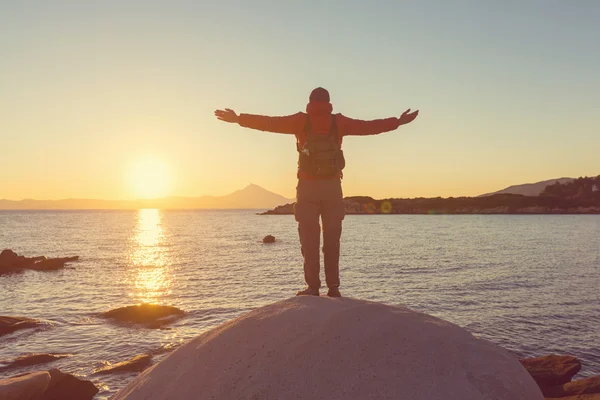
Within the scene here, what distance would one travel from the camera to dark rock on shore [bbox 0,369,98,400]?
26.4 feet

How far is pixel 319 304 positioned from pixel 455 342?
5.66 ft

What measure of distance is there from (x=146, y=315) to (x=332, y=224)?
1598cm

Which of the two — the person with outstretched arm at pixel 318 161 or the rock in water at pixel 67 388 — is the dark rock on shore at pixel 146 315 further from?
the person with outstretched arm at pixel 318 161

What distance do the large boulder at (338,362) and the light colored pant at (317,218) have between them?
72.1 inches

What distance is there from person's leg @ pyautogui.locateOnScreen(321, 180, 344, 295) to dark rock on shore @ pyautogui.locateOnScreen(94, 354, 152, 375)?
30.1ft

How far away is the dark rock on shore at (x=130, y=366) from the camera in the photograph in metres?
14.0

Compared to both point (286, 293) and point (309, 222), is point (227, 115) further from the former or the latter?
point (286, 293)

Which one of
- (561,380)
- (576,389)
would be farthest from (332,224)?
(561,380)

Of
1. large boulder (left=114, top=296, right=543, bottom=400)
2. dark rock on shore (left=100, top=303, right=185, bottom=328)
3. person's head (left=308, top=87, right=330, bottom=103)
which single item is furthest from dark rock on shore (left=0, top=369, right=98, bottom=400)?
dark rock on shore (left=100, top=303, right=185, bottom=328)

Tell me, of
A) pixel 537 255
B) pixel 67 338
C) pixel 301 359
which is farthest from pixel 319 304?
pixel 537 255

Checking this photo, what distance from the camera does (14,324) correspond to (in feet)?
63.2

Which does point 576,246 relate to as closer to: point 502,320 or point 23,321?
point 502,320

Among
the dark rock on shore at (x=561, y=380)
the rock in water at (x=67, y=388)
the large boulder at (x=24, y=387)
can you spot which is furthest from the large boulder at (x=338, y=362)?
the rock in water at (x=67, y=388)

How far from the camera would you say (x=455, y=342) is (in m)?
5.13
